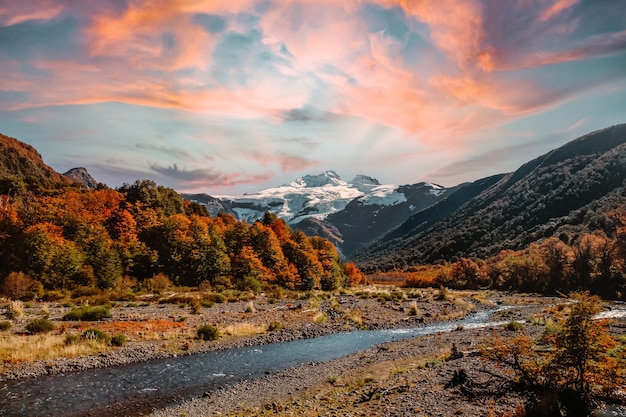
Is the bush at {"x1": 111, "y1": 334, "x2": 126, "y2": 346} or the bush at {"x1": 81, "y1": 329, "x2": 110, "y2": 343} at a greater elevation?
the bush at {"x1": 81, "y1": 329, "x2": 110, "y2": 343}

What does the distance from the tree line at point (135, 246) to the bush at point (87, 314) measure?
21.3 m

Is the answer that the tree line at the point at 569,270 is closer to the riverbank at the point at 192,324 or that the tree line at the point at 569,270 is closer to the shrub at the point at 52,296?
the riverbank at the point at 192,324

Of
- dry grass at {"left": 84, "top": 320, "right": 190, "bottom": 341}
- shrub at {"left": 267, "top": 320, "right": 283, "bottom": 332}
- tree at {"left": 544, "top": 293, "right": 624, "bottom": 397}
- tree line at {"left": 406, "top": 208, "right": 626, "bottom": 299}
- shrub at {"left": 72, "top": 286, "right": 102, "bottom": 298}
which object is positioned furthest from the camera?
tree line at {"left": 406, "top": 208, "right": 626, "bottom": 299}

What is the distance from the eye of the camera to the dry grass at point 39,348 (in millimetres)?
24750

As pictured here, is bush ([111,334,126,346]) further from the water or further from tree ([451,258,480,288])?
tree ([451,258,480,288])

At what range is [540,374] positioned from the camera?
15664 millimetres

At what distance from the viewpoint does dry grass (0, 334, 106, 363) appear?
24.8m

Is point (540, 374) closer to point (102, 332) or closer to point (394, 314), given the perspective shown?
point (102, 332)

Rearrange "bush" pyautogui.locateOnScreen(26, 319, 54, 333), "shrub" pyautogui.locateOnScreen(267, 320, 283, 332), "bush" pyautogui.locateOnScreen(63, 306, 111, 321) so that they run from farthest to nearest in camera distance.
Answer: "shrub" pyautogui.locateOnScreen(267, 320, 283, 332)
"bush" pyautogui.locateOnScreen(63, 306, 111, 321)
"bush" pyautogui.locateOnScreen(26, 319, 54, 333)

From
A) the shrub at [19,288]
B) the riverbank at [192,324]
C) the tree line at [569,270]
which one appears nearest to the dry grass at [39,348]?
the riverbank at [192,324]

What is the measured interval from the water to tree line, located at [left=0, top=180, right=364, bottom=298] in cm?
3842

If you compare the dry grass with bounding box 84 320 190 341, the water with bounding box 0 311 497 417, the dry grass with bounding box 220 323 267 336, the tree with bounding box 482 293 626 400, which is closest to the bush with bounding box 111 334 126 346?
the dry grass with bounding box 84 320 190 341

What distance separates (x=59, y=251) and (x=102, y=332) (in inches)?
1465

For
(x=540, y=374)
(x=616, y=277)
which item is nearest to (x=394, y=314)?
(x=540, y=374)
